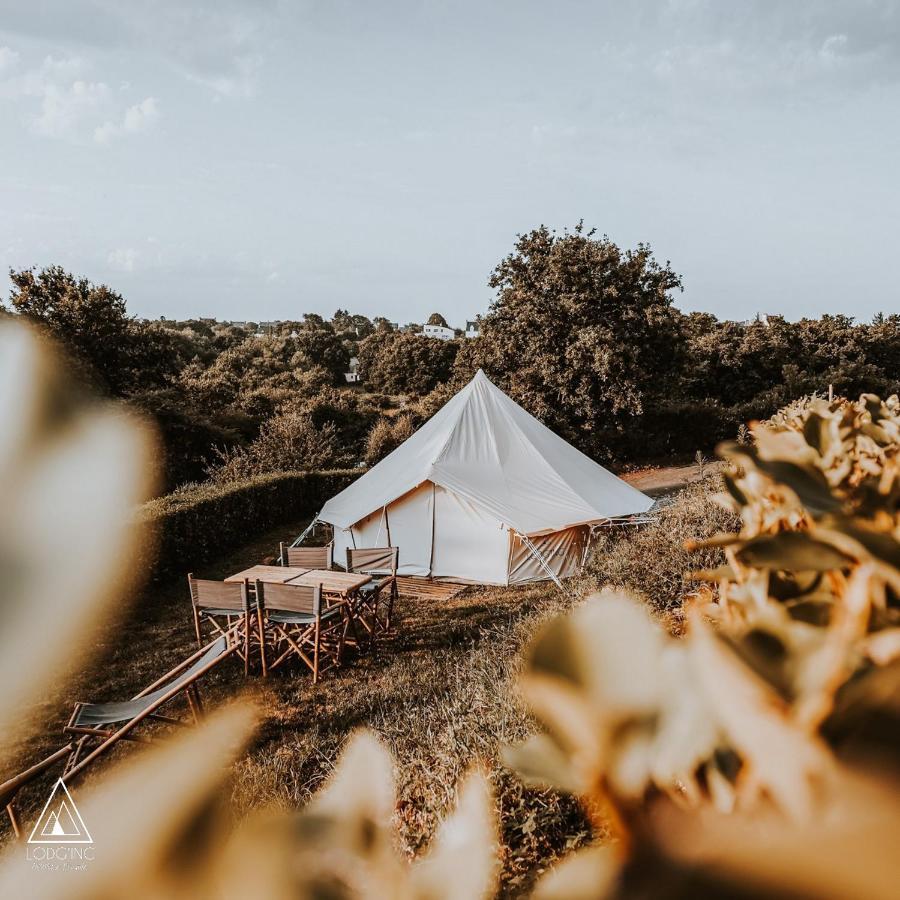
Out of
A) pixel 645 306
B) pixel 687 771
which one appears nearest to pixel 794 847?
pixel 687 771

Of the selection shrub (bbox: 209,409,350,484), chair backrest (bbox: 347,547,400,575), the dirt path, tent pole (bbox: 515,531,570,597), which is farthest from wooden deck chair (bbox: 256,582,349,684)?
the dirt path

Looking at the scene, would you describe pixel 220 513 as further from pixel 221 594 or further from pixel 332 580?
pixel 221 594

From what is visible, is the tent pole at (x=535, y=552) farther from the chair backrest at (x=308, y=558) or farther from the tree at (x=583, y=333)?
the tree at (x=583, y=333)

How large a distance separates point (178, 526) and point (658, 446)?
693 inches

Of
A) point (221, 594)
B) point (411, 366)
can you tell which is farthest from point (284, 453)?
point (411, 366)

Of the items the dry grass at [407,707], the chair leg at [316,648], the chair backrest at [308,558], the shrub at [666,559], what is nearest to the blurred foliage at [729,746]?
the dry grass at [407,707]

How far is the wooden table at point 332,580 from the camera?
23.3ft

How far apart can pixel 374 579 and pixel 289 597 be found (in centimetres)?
224

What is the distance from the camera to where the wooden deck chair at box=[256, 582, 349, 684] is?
649 cm

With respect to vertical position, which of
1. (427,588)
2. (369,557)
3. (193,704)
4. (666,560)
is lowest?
(427,588)

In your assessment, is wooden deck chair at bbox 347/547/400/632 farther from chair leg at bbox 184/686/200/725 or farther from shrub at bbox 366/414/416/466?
shrub at bbox 366/414/416/466

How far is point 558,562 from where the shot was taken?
988 cm

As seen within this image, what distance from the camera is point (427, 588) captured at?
32.1ft

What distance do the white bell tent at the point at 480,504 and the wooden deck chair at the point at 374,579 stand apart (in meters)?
1.04
